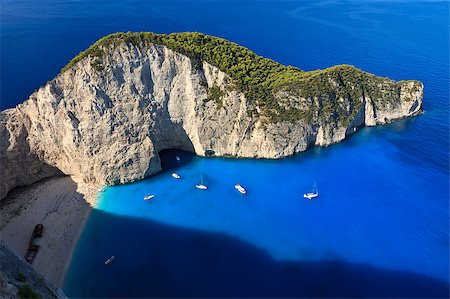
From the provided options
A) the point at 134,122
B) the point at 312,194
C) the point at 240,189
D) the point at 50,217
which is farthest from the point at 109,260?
the point at 312,194

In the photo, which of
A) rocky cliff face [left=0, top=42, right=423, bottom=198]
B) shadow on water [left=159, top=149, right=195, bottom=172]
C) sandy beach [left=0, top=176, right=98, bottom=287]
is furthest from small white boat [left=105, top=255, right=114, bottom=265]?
shadow on water [left=159, top=149, right=195, bottom=172]

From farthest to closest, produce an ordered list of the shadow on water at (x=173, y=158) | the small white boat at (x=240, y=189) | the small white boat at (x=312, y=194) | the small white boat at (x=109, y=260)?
the shadow on water at (x=173, y=158) < the small white boat at (x=240, y=189) < the small white boat at (x=312, y=194) < the small white boat at (x=109, y=260)

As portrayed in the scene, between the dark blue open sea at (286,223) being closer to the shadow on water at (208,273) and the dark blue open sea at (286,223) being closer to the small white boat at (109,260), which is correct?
the shadow on water at (208,273)

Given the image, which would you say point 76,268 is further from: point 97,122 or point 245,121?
point 245,121

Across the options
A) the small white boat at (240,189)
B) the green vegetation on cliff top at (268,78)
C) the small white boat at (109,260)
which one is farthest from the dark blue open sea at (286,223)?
the green vegetation on cliff top at (268,78)

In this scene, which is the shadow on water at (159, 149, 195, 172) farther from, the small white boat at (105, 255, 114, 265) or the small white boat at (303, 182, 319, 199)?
the small white boat at (303, 182, 319, 199)

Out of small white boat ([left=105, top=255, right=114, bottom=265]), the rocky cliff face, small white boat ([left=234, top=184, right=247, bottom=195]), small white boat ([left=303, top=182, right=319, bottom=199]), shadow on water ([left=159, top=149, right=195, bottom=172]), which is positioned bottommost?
small white boat ([left=105, top=255, right=114, bottom=265])
